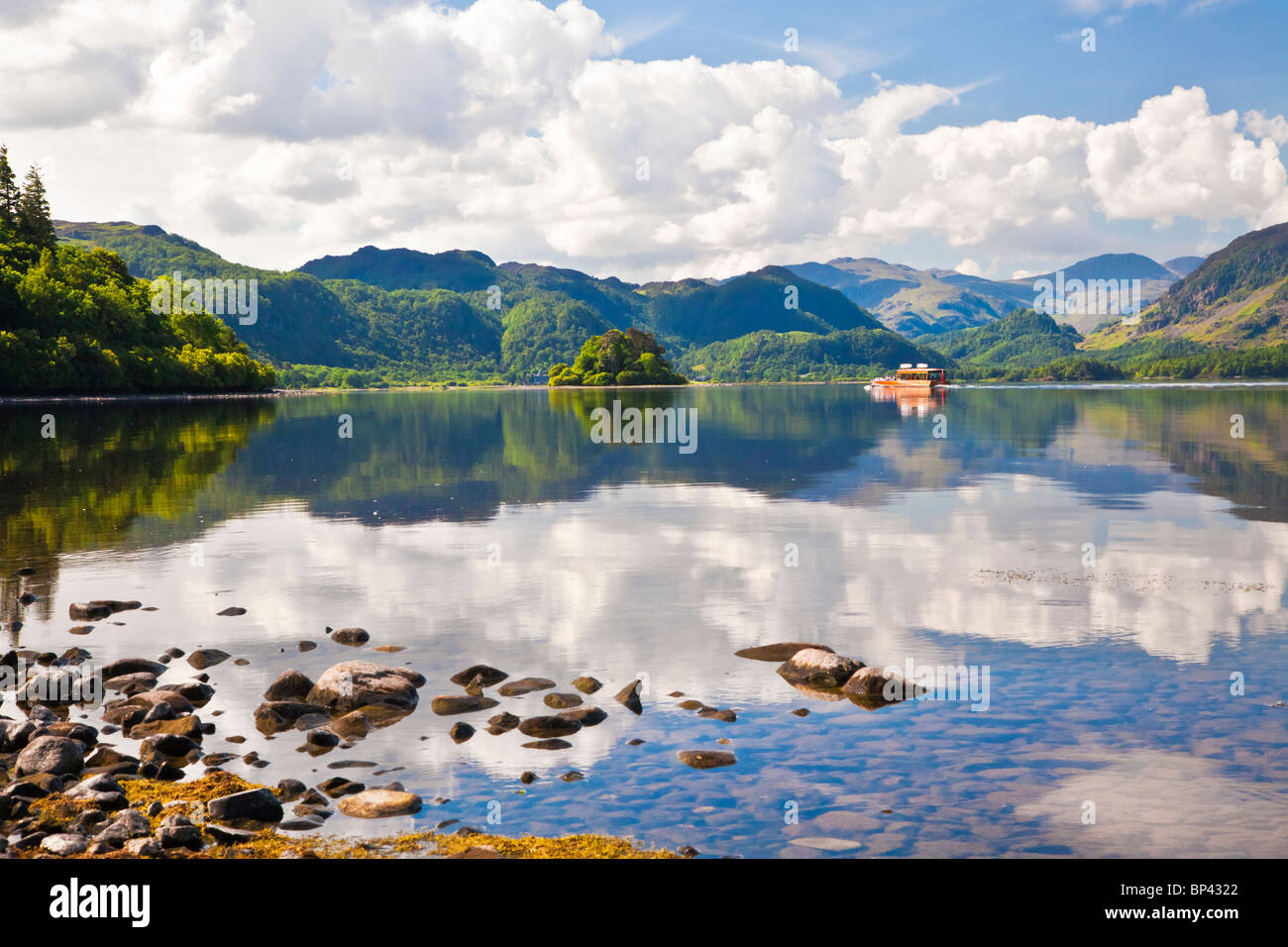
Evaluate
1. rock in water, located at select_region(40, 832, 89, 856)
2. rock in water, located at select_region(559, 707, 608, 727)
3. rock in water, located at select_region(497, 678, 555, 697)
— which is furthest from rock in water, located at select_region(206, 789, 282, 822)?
rock in water, located at select_region(497, 678, 555, 697)

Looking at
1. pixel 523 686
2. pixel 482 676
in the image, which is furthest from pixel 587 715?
pixel 482 676

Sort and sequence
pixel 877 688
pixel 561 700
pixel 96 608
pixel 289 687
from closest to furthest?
pixel 561 700 → pixel 289 687 → pixel 877 688 → pixel 96 608

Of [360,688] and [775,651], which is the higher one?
[360,688]

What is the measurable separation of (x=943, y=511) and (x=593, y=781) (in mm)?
31988

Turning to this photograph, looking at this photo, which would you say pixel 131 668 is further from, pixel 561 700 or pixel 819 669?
pixel 819 669

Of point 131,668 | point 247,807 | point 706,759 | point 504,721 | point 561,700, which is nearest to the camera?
point 247,807

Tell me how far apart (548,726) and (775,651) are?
6.52 metres

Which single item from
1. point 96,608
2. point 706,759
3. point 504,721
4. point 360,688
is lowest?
point 706,759

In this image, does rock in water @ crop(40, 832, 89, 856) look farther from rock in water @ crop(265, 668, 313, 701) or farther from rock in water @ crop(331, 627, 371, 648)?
rock in water @ crop(331, 627, 371, 648)

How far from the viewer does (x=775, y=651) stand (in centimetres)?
2212

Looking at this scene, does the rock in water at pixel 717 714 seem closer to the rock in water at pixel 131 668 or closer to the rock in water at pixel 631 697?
the rock in water at pixel 631 697

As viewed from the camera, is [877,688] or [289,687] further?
[877,688]

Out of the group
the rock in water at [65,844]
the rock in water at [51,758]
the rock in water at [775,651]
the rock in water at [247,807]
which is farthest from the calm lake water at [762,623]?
the rock in water at [65,844]
